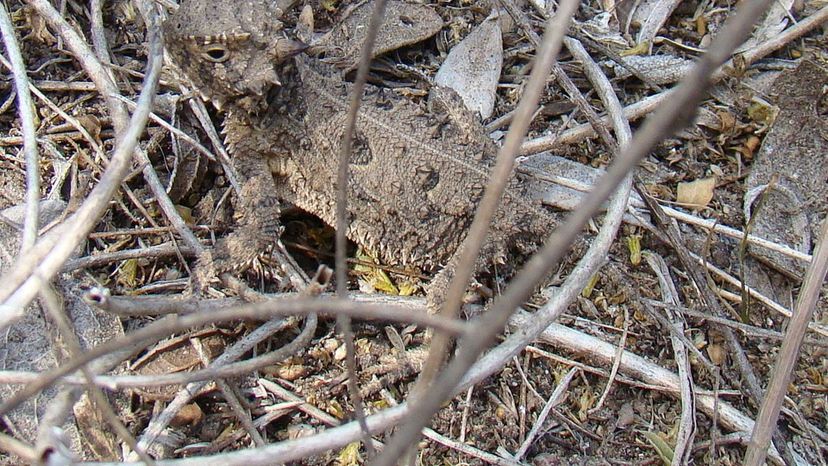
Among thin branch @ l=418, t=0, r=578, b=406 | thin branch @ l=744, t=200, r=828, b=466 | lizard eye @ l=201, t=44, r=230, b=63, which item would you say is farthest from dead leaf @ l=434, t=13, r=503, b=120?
thin branch @ l=418, t=0, r=578, b=406

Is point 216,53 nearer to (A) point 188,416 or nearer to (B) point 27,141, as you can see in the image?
(B) point 27,141

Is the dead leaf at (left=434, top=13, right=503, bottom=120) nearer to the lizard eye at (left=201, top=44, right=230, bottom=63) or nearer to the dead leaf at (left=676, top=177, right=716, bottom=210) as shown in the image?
the dead leaf at (left=676, top=177, right=716, bottom=210)

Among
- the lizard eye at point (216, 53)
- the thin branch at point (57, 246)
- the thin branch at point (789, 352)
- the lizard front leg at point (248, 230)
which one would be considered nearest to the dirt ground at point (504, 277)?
the lizard front leg at point (248, 230)

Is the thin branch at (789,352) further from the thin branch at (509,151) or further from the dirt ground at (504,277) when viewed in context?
the thin branch at (509,151)

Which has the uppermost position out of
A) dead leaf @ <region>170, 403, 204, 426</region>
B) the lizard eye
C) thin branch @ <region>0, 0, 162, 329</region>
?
the lizard eye

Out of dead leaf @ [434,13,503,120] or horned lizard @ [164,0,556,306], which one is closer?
horned lizard @ [164,0,556,306]

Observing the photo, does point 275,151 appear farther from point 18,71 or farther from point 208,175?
point 18,71
